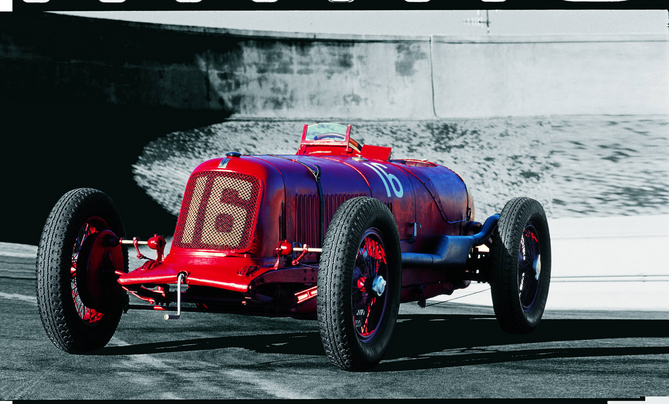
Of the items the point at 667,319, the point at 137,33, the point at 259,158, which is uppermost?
the point at 137,33

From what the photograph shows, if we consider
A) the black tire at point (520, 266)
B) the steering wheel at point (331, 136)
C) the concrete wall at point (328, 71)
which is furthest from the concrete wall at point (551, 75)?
the steering wheel at point (331, 136)

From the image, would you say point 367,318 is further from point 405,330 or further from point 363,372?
point 405,330

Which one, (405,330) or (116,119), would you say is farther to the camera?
(116,119)

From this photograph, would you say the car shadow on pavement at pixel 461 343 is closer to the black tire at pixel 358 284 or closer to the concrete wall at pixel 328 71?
the black tire at pixel 358 284

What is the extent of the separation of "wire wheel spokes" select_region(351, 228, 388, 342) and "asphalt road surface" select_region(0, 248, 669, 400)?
33 centimetres

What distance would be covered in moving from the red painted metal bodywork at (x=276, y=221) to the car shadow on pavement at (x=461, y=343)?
53 centimetres

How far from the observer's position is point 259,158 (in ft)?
21.5

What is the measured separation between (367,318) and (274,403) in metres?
1.44

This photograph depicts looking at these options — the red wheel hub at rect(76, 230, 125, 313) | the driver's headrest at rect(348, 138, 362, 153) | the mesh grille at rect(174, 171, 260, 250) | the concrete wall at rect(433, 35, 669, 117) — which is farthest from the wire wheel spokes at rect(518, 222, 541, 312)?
the concrete wall at rect(433, 35, 669, 117)

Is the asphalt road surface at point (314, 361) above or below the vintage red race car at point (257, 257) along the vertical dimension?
Answer: below

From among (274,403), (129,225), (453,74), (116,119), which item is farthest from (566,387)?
(453,74)

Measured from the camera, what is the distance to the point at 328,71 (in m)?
27.5

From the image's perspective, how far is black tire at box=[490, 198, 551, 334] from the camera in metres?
7.78

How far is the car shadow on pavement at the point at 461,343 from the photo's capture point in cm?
653
